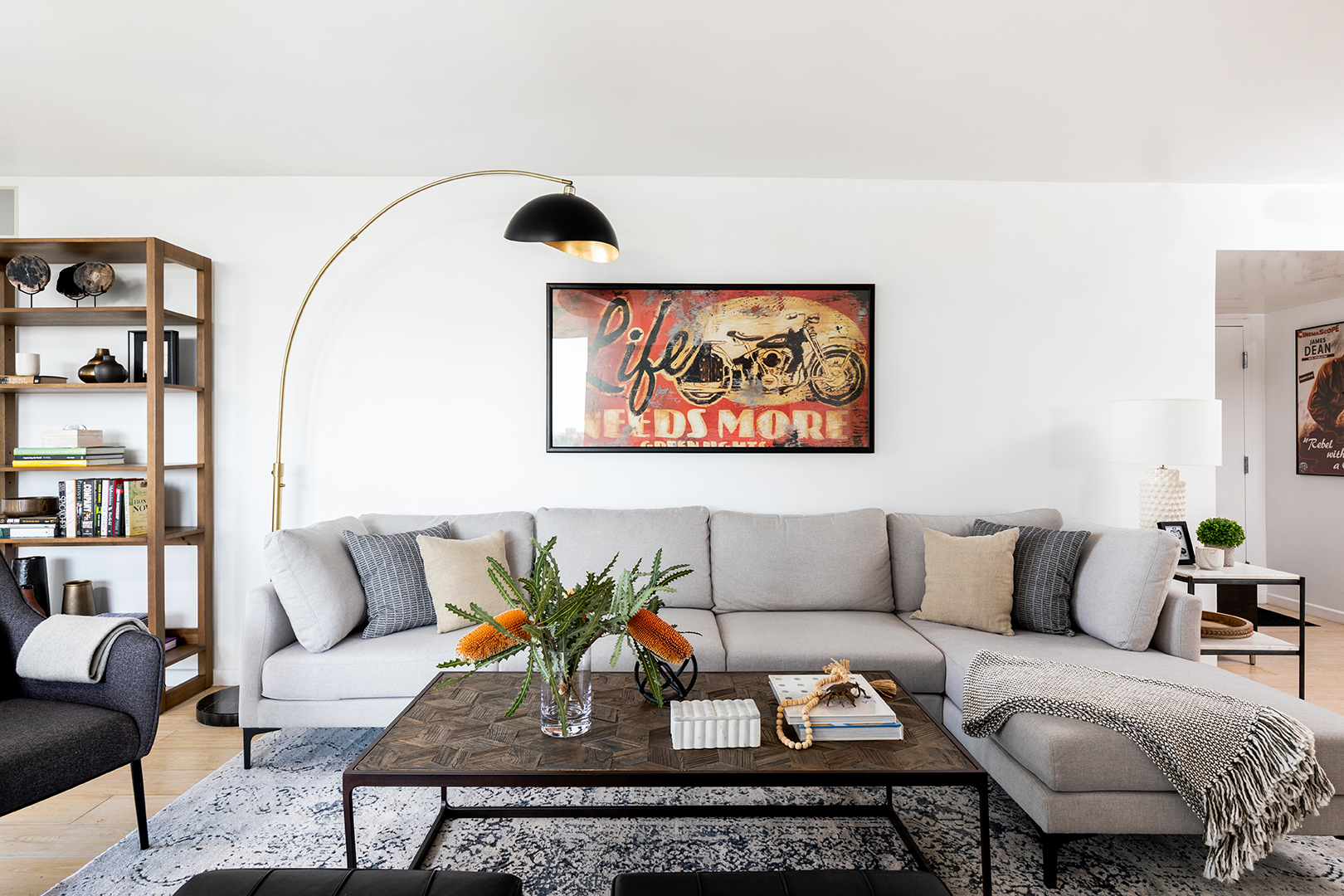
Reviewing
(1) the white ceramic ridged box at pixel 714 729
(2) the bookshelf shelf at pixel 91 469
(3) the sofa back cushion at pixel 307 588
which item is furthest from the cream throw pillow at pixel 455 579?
(2) the bookshelf shelf at pixel 91 469

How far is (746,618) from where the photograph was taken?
2.92m

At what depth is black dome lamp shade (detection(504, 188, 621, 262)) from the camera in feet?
7.20

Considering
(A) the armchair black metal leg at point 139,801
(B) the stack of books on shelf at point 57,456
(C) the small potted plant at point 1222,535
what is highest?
(B) the stack of books on shelf at point 57,456

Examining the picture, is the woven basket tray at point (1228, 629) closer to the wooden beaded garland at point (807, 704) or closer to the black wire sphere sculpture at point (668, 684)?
the wooden beaded garland at point (807, 704)

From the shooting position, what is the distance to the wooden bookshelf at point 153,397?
3020 millimetres

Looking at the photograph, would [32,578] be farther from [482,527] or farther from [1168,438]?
[1168,438]

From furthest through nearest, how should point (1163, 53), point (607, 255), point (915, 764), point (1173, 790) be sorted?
1. point (607, 255)
2. point (1163, 53)
3. point (1173, 790)
4. point (915, 764)

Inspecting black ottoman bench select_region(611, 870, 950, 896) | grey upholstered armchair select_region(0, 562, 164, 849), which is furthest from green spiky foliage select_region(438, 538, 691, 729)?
grey upholstered armchair select_region(0, 562, 164, 849)

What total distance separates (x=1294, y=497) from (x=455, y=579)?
5584 millimetres

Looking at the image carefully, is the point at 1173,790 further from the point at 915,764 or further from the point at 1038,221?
the point at 1038,221

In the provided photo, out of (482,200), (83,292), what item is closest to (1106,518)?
(482,200)

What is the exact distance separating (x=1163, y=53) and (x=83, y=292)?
14.7 feet

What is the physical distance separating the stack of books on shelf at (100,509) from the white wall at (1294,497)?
6834 millimetres

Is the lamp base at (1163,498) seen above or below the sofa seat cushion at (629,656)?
above
